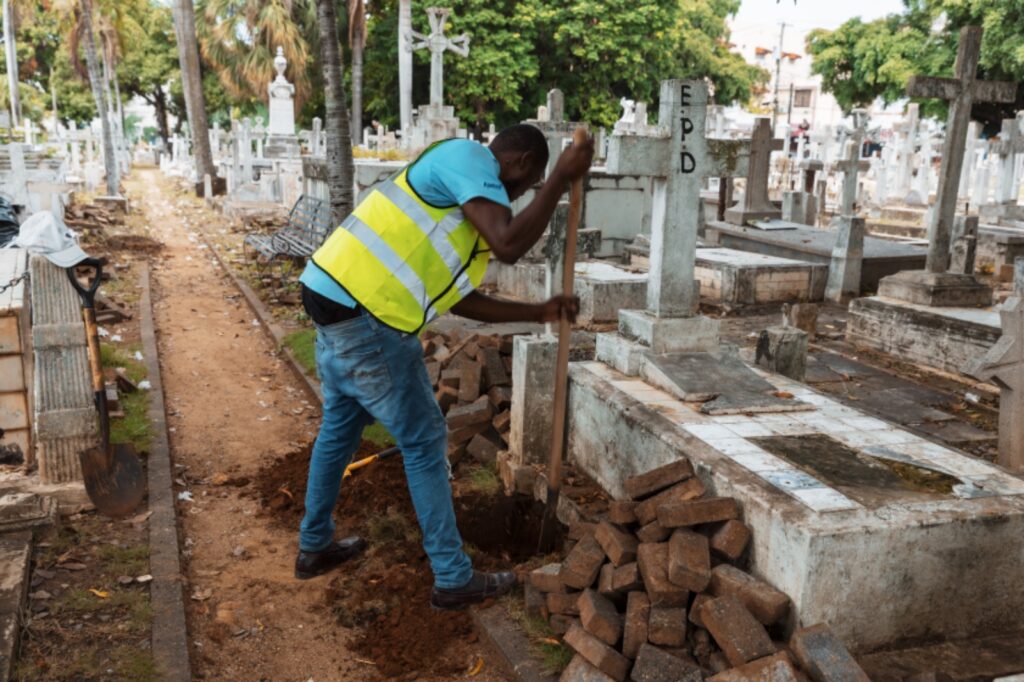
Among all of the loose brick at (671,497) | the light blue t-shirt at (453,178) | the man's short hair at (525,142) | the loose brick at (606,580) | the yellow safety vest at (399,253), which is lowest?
the loose brick at (606,580)

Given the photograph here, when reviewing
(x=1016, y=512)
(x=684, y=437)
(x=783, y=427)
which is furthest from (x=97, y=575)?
(x=1016, y=512)

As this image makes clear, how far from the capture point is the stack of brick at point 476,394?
543 centimetres

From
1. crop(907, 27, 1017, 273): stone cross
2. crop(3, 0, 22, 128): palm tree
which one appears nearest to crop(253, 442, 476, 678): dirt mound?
crop(907, 27, 1017, 273): stone cross

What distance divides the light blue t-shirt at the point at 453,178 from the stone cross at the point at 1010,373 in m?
2.84

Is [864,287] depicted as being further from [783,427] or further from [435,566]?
[435,566]

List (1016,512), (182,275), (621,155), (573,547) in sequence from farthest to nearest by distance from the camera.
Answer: (182,275) < (621,155) < (573,547) < (1016,512)

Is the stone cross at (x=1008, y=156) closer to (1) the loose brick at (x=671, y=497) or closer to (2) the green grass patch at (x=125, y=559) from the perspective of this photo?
(1) the loose brick at (x=671, y=497)

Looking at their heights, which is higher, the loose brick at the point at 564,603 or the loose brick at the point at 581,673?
the loose brick at the point at 564,603

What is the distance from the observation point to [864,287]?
36.7 feet

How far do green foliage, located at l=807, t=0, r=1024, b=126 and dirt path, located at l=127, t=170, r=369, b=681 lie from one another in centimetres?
2229

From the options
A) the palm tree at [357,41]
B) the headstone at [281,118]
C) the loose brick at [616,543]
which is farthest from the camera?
the palm tree at [357,41]

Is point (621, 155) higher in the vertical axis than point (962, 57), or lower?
lower

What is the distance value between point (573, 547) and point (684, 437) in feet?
2.62

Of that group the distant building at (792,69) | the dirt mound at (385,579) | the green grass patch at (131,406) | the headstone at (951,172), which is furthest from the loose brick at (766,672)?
the distant building at (792,69)
